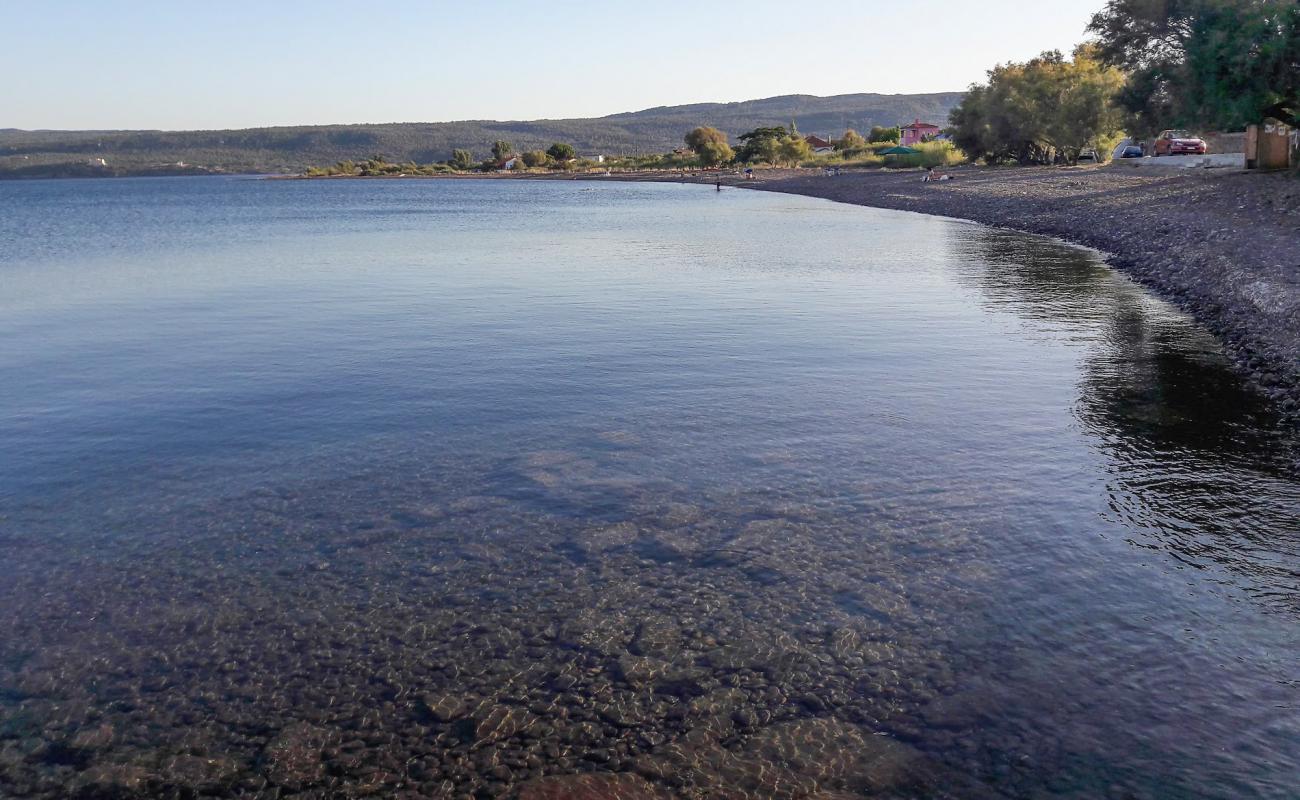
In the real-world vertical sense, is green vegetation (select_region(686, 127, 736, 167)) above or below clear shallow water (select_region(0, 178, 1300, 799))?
above

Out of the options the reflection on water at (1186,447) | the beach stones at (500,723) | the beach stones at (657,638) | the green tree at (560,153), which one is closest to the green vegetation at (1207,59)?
the reflection on water at (1186,447)

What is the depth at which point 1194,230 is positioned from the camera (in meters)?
28.5

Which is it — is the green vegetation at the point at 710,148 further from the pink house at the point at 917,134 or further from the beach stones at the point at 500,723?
the beach stones at the point at 500,723

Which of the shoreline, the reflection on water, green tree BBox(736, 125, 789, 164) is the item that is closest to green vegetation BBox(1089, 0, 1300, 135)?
the shoreline

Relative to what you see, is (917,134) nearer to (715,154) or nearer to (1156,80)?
(715,154)

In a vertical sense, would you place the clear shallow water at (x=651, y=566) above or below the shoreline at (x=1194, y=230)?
below

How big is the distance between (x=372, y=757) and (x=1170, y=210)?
35049mm

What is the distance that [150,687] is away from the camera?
727 centimetres

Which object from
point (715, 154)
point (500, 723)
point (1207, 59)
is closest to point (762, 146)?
point (715, 154)

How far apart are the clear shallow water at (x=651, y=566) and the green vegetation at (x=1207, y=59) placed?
1891cm

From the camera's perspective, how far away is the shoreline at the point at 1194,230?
16734mm

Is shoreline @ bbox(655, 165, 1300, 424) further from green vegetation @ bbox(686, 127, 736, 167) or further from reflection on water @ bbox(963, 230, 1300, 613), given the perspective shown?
green vegetation @ bbox(686, 127, 736, 167)

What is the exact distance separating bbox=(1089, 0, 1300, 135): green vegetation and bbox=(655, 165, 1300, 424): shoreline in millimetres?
2790

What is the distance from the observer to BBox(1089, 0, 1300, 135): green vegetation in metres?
32.4
